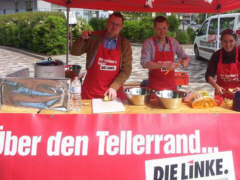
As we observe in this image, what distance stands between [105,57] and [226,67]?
141 cm

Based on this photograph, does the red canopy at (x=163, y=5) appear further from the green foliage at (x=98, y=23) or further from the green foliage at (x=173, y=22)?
the green foliage at (x=98, y=23)

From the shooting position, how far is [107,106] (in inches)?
96.8

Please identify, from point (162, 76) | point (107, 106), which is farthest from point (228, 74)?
point (107, 106)

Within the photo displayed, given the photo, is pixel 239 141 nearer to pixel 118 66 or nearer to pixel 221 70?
pixel 221 70

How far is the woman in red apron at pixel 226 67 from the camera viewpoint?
306 cm

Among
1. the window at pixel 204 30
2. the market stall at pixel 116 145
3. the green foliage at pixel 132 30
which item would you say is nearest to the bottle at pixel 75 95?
the market stall at pixel 116 145

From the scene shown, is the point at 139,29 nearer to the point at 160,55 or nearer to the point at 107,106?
the point at 160,55

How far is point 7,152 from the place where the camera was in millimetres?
2215

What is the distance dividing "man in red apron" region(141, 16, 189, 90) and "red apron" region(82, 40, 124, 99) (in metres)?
0.36

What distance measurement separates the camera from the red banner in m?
2.21

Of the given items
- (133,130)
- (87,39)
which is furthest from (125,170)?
(87,39)

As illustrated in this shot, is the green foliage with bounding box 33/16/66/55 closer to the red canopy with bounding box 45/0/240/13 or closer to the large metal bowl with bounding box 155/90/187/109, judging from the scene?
the red canopy with bounding box 45/0/240/13

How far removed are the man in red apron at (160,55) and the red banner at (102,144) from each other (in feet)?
3.06

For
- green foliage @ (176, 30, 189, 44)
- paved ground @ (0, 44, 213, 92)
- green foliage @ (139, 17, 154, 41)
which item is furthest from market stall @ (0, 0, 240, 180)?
green foliage @ (176, 30, 189, 44)
